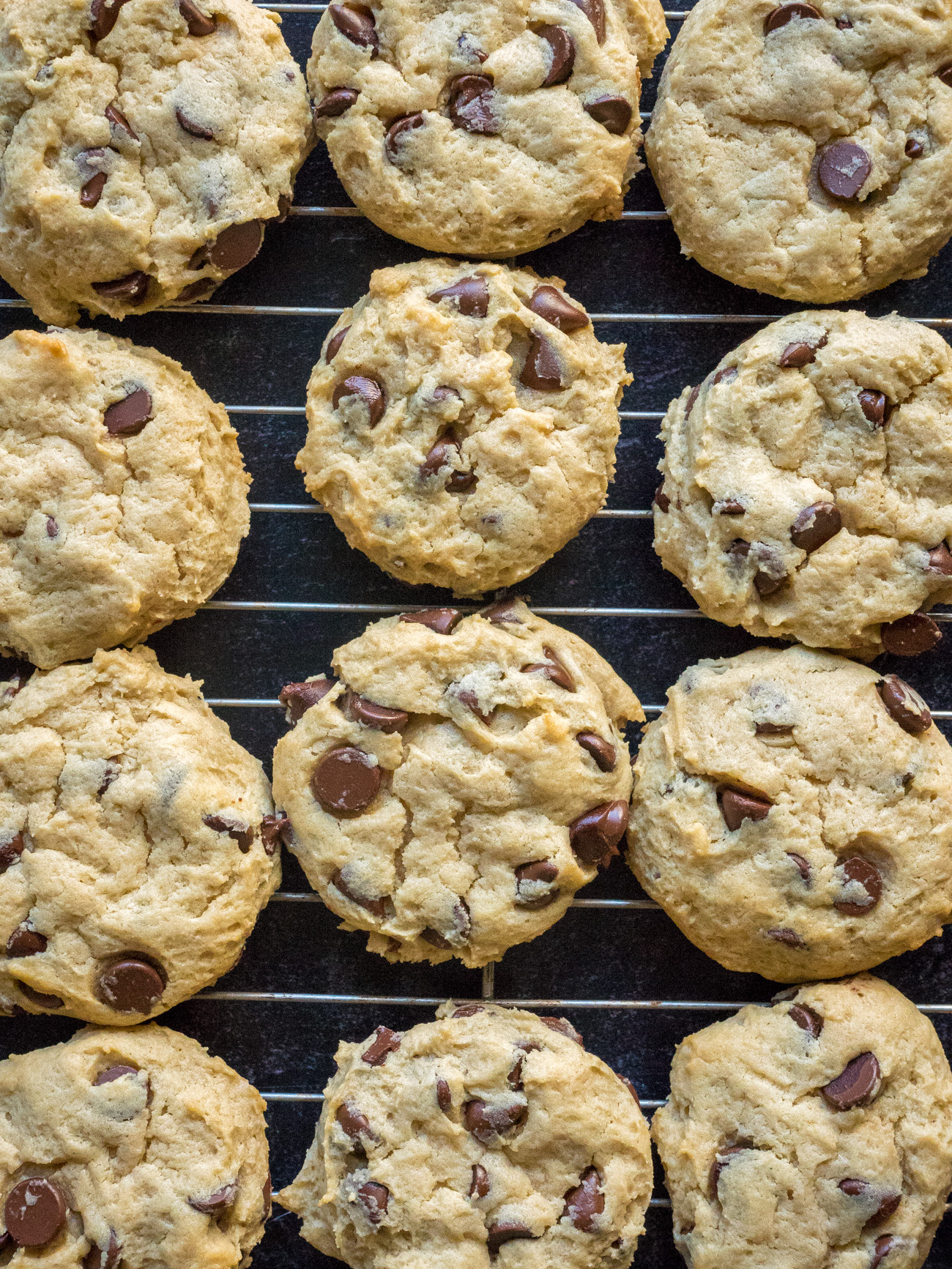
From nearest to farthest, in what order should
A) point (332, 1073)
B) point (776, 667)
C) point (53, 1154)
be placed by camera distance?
point (53, 1154), point (776, 667), point (332, 1073)

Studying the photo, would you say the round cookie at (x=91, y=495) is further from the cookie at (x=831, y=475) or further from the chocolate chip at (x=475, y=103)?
the cookie at (x=831, y=475)

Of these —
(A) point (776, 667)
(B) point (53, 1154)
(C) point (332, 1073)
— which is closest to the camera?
(B) point (53, 1154)

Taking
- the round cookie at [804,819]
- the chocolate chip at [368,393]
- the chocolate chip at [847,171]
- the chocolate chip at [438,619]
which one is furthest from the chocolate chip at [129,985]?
the chocolate chip at [847,171]

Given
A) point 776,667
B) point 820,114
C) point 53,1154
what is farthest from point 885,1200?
point 820,114

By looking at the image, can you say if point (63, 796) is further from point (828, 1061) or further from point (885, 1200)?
point (885, 1200)

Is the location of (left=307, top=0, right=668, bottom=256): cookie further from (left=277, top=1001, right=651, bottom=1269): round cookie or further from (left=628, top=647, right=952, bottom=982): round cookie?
(left=277, top=1001, right=651, bottom=1269): round cookie

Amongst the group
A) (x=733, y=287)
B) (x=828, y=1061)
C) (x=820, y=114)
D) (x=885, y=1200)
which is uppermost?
(x=820, y=114)

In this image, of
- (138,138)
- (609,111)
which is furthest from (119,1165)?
(609,111)
